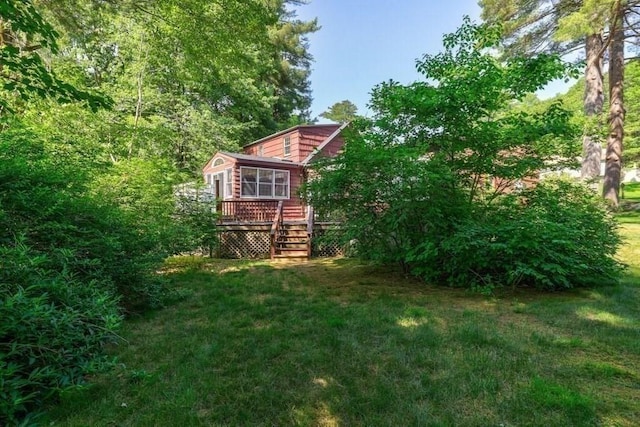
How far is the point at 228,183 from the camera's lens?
14219 mm

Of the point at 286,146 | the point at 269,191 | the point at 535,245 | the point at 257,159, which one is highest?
the point at 286,146

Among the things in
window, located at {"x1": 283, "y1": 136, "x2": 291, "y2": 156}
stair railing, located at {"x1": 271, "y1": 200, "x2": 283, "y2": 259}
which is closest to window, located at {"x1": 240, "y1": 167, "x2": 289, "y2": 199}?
window, located at {"x1": 283, "y1": 136, "x2": 291, "y2": 156}

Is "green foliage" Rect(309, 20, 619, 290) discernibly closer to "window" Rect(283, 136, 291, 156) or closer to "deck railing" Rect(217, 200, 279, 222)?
"deck railing" Rect(217, 200, 279, 222)

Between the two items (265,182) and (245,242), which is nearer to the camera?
(245,242)

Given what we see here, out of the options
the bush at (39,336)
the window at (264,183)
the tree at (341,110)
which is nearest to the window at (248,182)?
the window at (264,183)

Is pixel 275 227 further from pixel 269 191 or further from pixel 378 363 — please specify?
pixel 378 363

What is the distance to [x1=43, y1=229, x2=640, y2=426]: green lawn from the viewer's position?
2.12m

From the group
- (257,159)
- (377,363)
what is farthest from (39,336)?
(257,159)

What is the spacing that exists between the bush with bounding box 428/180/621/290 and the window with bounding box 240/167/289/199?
31.9 feet

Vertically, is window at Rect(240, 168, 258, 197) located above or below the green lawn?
above

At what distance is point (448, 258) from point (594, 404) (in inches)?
139

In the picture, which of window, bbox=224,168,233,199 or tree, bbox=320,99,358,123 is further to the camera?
tree, bbox=320,99,358,123

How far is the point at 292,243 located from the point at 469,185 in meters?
5.66

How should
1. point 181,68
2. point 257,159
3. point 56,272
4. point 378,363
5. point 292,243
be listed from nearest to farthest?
point 378,363 → point 56,272 → point 292,243 → point 181,68 → point 257,159
